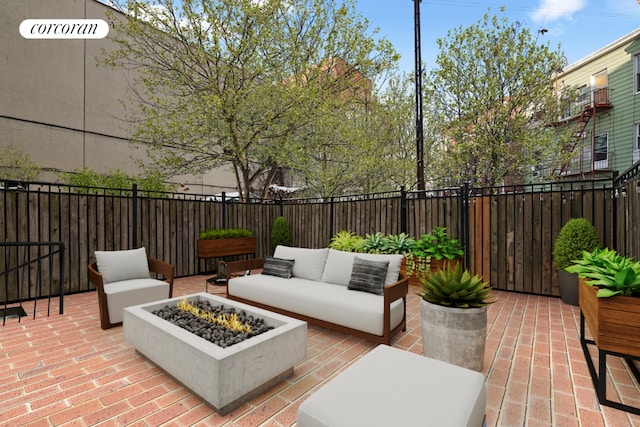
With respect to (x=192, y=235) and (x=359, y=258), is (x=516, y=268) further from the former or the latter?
(x=192, y=235)

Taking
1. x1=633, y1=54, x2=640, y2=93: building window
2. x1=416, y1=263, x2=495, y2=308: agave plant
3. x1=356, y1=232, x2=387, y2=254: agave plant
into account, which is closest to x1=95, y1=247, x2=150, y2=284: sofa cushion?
x1=356, y1=232, x2=387, y2=254: agave plant

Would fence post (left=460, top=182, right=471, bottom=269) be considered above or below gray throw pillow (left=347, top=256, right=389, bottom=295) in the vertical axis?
above

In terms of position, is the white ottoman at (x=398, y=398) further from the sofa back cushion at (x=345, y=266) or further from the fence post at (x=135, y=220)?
the fence post at (x=135, y=220)

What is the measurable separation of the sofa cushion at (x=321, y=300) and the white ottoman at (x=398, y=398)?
50.9 inches

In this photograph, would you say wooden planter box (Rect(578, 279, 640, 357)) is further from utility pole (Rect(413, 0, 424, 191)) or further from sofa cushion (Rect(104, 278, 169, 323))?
utility pole (Rect(413, 0, 424, 191))

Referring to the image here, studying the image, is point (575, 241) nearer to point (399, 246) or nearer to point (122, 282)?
point (399, 246)

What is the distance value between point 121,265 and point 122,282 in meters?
0.26

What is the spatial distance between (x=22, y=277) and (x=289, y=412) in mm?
5353

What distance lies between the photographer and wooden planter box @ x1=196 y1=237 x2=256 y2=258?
675cm

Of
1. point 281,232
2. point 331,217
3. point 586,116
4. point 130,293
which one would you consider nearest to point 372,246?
point 331,217

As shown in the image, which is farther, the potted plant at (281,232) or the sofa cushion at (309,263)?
the potted plant at (281,232)

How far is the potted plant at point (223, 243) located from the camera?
6766mm

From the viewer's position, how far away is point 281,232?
8.44m

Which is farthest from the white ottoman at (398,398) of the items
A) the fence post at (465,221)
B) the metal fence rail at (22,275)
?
the metal fence rail at (22,275)
